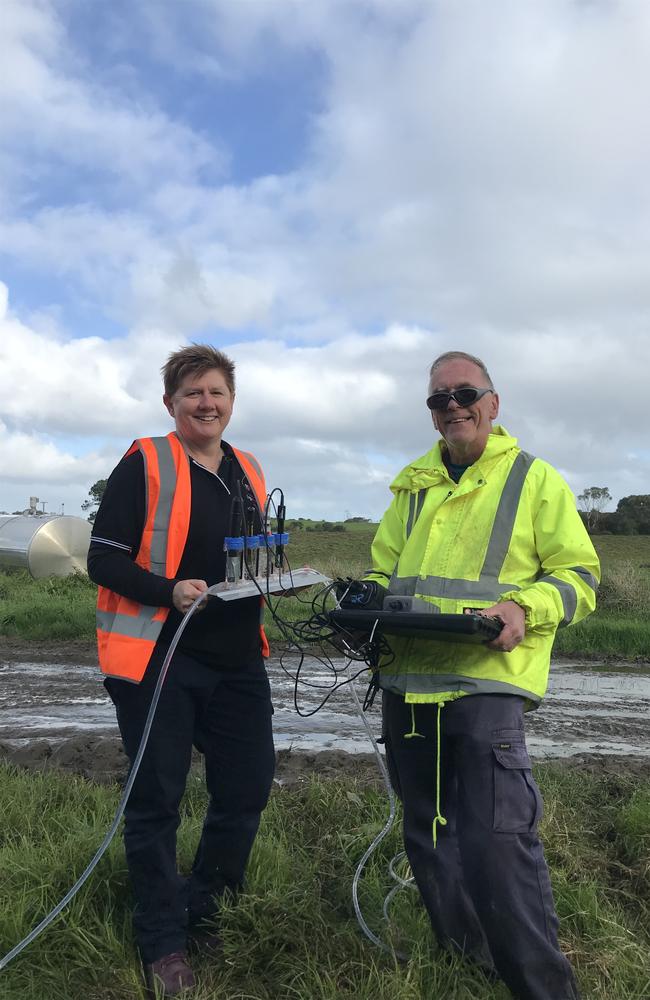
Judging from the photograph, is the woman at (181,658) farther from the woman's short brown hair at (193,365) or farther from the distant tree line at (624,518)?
the distant tree line at (624,518)

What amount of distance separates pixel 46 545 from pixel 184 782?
17.2m

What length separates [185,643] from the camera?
309 centimetres

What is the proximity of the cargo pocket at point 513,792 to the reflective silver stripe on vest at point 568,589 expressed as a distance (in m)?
0.45

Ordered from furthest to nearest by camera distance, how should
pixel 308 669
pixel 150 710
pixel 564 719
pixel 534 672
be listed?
pixel 308 669 → pixel 564 719 → pixel 150 710 → pixel 534 672

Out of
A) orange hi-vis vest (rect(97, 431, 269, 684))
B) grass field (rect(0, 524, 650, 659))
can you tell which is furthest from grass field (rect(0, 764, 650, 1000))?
grass field (rect(0, 524, 650, 659))

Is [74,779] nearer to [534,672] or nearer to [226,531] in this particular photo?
[226,531]

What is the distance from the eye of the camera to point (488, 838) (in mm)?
2541

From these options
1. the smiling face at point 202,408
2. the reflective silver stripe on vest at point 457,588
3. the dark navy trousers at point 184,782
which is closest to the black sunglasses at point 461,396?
the reflective silver stripe on vest at point 457,588

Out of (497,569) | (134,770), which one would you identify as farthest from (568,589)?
(134,770)

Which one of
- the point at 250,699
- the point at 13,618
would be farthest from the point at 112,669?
the point at 13,618

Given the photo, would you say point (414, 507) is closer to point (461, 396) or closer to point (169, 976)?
point (461, 396)

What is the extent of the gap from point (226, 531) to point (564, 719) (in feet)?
16.0

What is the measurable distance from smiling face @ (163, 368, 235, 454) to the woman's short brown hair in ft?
0.07

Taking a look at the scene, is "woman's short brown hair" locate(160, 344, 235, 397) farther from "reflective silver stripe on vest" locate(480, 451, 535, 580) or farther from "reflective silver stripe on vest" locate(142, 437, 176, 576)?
"reflective silver stripe on vest" locate(480, 451, 535, 580)
